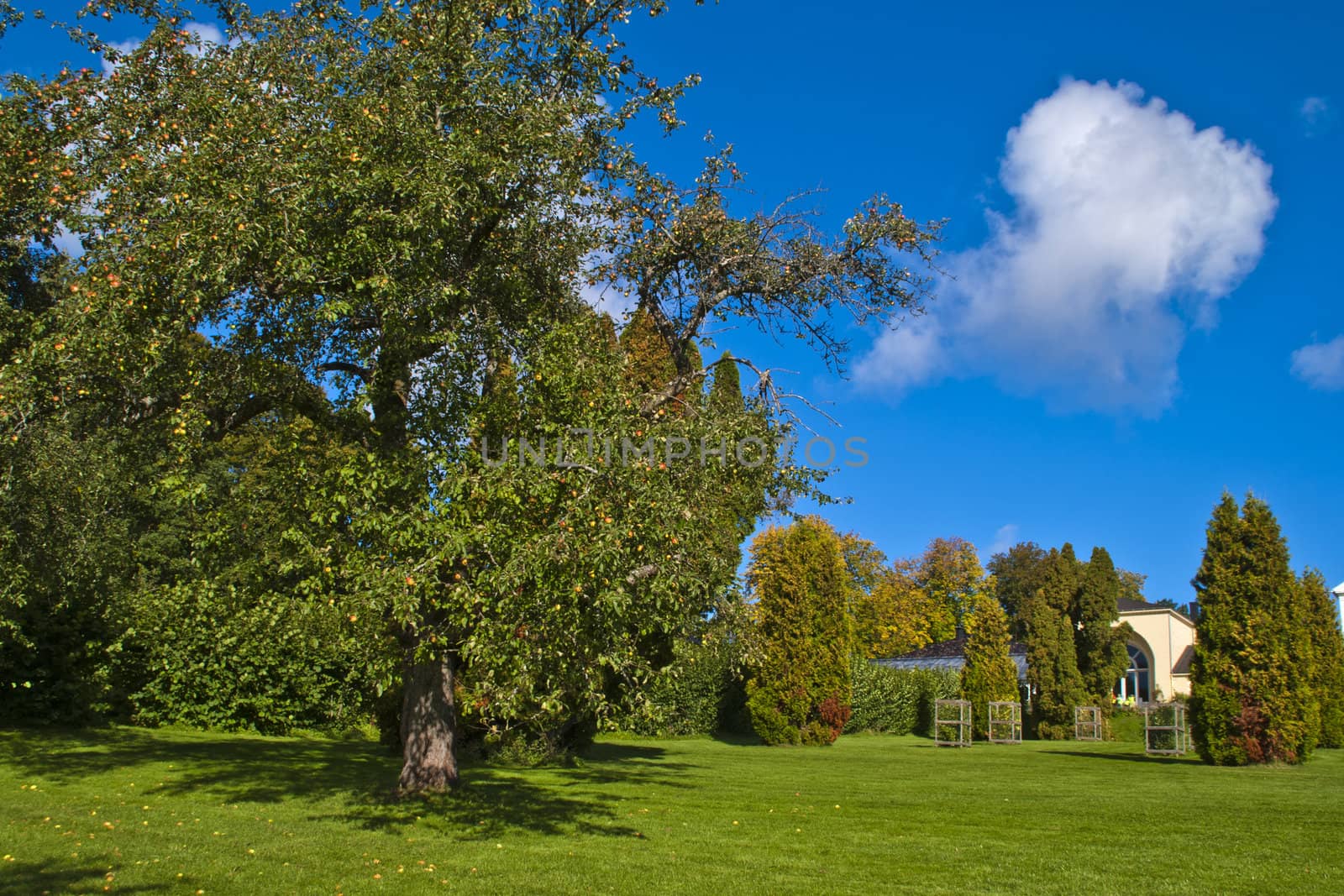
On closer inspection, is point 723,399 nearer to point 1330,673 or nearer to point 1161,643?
point 1330,673

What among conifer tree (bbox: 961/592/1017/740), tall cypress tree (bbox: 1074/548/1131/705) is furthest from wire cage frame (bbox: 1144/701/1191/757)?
tall cypress tree (bbox: 1074/548/1131/705)

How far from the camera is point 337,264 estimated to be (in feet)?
30.7

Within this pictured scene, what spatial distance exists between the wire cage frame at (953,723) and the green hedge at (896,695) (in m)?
1.13

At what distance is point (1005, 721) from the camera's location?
29.4m

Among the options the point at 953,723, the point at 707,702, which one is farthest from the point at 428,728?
the point at 953,723

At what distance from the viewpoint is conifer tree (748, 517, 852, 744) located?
26.1 meters

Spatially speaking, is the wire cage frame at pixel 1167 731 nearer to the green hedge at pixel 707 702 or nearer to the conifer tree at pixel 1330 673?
the conifer tree at pixel 1330 673

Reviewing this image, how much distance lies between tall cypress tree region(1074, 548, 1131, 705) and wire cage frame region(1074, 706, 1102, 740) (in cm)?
221

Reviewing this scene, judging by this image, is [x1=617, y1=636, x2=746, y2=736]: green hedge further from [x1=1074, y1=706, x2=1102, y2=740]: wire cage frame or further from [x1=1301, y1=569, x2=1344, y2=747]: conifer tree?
[x1=1301, y1=569, x2=1344, y2=747]: conifer tree

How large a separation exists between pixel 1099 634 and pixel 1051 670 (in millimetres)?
2991

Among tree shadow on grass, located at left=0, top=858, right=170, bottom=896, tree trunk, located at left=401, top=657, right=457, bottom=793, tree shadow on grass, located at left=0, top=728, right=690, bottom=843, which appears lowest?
tree shadow on grass, located at left=0, top=858, right=170, bottom=896

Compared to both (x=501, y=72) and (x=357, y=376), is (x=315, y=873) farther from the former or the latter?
(x=501, y=72)

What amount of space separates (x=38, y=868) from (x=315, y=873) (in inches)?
79.1

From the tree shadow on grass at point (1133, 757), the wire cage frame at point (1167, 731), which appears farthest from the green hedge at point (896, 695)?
the wire cage frame at point (1167, 731)
